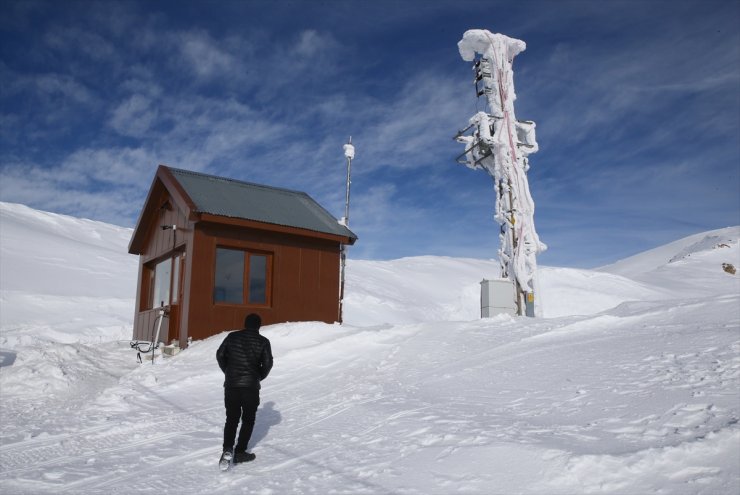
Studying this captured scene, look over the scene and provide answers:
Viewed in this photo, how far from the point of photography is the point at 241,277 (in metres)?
13.5

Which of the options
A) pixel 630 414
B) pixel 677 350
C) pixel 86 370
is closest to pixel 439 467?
pixel 630 414

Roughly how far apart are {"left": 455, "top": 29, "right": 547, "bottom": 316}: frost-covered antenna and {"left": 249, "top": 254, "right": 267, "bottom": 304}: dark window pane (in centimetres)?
725

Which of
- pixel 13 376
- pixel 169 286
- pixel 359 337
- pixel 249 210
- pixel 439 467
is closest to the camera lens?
pixel 439 467

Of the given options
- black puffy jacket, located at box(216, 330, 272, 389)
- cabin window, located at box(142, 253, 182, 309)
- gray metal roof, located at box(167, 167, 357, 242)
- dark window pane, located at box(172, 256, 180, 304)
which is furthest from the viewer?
cabin window, located at box(142, 253, 182, 309)

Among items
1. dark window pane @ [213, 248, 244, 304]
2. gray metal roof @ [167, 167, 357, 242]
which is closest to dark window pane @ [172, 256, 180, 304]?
dark window pane @ [213, 248, 244, 304]

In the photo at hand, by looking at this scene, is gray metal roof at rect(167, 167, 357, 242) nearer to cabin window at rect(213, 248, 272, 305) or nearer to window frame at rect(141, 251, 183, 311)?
cabin window at rect(213, 248, 272, 305)

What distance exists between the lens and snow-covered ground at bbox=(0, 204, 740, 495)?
3.96 metres

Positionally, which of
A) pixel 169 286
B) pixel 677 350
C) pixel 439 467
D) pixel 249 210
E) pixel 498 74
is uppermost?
pixel 498 74

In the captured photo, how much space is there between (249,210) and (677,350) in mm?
10286

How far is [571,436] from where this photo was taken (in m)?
4.41

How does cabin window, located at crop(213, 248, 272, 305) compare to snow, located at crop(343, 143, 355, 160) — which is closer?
cabin window, located at crop(213, 248, 272, 305)

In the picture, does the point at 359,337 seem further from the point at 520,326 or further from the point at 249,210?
the point at 249,210

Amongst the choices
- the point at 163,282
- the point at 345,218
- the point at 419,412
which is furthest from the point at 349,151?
the point at 419,412

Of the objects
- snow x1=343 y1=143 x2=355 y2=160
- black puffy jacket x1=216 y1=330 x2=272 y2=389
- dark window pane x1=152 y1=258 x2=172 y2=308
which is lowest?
black puffy jacket x1=216 y1=330 x2=272 y2=389
